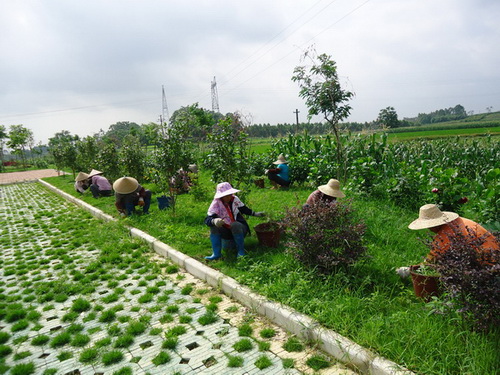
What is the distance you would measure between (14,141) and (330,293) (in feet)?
147

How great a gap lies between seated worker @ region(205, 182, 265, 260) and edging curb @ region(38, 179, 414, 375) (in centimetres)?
45

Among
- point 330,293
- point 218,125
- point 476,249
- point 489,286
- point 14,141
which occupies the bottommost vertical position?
point 330,293

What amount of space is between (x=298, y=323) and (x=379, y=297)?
0.93 meters

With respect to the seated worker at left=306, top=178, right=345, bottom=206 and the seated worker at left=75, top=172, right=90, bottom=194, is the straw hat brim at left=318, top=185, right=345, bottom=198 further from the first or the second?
the seated worker at left=75, top=172, right=90, bottom=194

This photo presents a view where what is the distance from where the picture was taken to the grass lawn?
8.15 feet

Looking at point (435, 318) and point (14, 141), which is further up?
point (14, 141)

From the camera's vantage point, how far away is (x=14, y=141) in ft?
122

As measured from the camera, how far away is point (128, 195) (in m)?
8.14

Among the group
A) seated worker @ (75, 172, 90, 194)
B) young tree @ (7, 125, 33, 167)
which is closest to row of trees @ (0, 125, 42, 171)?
young tree @ (7, 125, 33, 167)

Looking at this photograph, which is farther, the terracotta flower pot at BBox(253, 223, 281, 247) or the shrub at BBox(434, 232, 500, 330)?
the terracotta flower pot at BBox(253, 223, 281, 247)

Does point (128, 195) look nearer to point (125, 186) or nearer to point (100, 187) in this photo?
point (125, 186)

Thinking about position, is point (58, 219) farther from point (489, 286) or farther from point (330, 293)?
point (489, 286)

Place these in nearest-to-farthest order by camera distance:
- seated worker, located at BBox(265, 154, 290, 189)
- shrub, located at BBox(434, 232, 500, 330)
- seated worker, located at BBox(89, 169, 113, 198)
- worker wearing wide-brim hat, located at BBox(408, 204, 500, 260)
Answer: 1. shrub, located at BBox(434, 232, 500, 330)
2. worker wearing wide-brim hat, located at BBox(408, 204, 500, 260)
3. seated worker, located at BBox(265, 154, 290, 189)
4. seated worker, located at BBox(89, 169, 113, 198)

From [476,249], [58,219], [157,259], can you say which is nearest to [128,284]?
[157,259]
